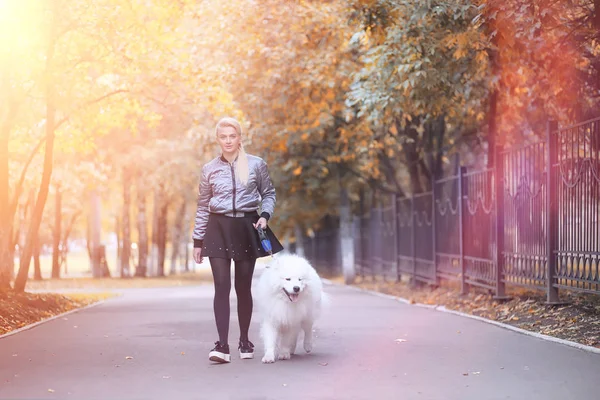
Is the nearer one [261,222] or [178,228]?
[261,222]

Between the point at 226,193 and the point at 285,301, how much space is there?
116 cm

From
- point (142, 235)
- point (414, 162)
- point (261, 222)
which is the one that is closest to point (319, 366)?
point (261, 222)

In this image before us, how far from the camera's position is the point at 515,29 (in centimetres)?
1335

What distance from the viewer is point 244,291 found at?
960cm

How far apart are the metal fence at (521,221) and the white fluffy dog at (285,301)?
176 inches

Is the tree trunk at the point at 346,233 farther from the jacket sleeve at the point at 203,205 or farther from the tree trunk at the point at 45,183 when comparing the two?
the jacket sleeve at the point at 203,205

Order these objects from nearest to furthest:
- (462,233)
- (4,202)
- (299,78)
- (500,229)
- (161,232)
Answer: (500,229) < (4,202) < (462,233) < (299,78) < (161,232)

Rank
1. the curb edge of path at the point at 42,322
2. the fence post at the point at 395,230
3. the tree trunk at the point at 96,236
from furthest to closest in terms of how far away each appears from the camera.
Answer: the tree trunk at the point at 96,236, the fence post at the point at 395,230, the curb edge of path at the point at 42,322

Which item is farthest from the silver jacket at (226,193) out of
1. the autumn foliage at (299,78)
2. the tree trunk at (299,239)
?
the tree trunk at (299,239)

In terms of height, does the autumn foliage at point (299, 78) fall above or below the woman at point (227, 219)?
above

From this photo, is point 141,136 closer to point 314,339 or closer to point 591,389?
point 314,339

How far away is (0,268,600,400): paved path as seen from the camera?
746cm

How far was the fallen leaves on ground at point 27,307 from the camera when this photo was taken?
551 inches

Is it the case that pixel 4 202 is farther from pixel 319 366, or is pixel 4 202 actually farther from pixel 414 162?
pixel 414 162
